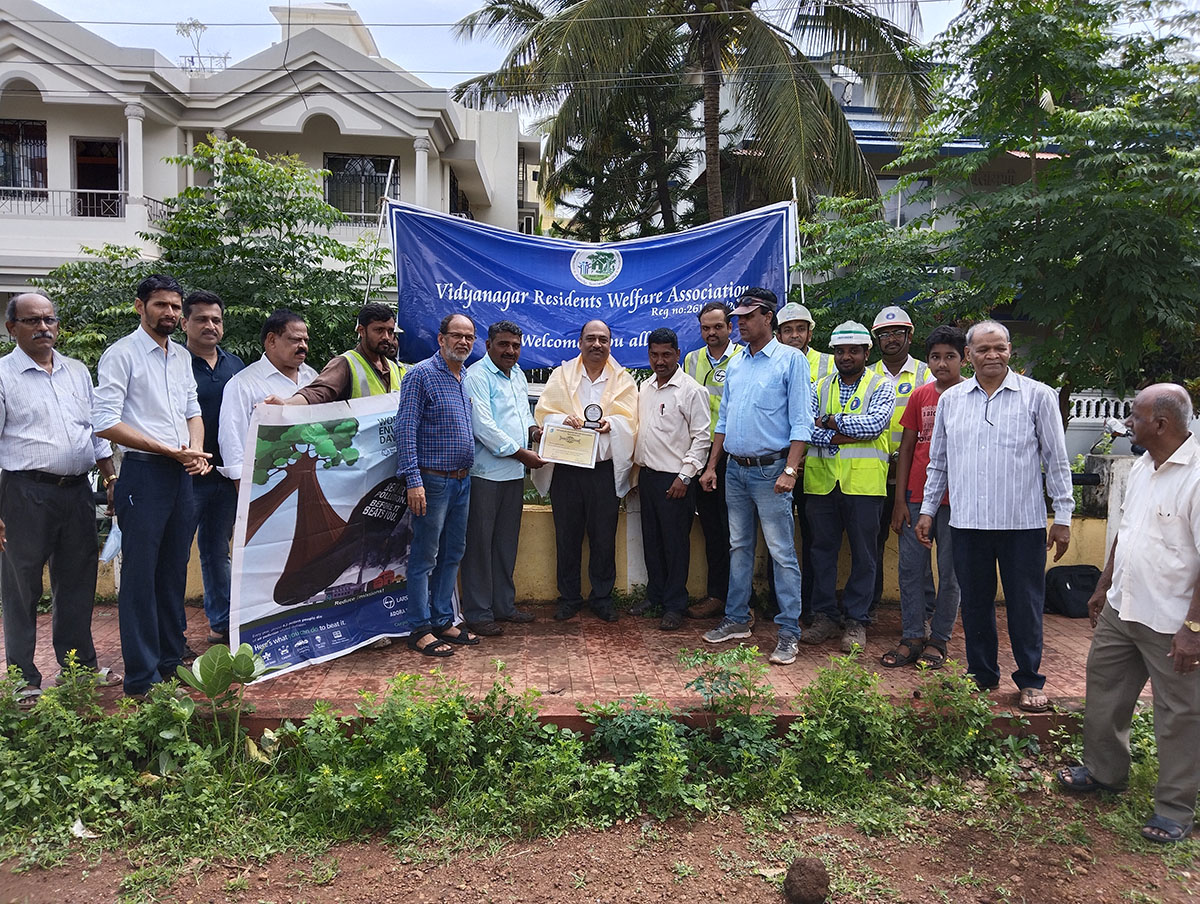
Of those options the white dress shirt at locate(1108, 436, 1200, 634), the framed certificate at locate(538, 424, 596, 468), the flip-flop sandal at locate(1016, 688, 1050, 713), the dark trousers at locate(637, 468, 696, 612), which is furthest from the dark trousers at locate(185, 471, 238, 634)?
the white dress shirt at locate(1108, 436, 1200, 634)

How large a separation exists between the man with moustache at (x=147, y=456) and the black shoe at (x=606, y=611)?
8.50 ft

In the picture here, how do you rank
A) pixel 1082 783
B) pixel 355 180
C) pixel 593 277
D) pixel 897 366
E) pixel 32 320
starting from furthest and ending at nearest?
1. pixel 355 180
2. pixel 593 277
3. pixel 897 366
4. pixel 32 320
5. pixel 1082 783

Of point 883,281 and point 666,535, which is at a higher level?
point 883,281

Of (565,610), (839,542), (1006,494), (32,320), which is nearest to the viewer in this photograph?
(32,320)

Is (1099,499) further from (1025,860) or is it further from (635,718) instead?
(635,718)

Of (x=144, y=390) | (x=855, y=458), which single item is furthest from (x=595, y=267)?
(x=144, y=390)

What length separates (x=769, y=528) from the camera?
484 centimetres

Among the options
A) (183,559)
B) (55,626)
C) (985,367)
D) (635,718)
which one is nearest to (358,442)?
(183,559)

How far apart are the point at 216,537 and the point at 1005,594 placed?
4.31 metres

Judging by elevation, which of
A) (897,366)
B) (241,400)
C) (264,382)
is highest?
(897,366)

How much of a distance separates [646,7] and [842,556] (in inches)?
418

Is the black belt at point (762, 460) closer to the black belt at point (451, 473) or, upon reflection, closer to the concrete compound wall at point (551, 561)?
the concrete compound wall at point (551, 561)

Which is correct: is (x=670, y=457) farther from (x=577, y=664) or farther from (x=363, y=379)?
(x=363, y=379)

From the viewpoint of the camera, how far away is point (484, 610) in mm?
5199
